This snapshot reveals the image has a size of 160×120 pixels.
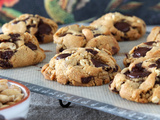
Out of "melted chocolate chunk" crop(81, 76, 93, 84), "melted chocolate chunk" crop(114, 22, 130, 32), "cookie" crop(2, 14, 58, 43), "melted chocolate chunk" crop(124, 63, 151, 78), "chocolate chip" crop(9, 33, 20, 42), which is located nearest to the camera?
"melted chocolate chunk" crop(124, 63, 151, 78)

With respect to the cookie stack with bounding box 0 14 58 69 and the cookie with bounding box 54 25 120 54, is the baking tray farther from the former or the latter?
the cookie with bounding box 54 25 120 54

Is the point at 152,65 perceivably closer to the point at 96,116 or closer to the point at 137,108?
the point at 137,108

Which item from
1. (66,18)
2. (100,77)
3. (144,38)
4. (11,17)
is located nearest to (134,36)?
(144,38)

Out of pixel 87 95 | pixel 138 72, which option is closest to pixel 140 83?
pixel 138 72

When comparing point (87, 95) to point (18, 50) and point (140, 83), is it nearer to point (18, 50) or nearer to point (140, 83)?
point (140, 83)

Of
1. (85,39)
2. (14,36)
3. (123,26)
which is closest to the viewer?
(14,36)

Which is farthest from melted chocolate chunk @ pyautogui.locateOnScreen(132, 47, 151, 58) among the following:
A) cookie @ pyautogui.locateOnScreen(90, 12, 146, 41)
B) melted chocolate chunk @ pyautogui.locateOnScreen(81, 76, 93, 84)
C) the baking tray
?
cookie @ pyautogui.locateOnScreen(90, 12, 146, 41)
